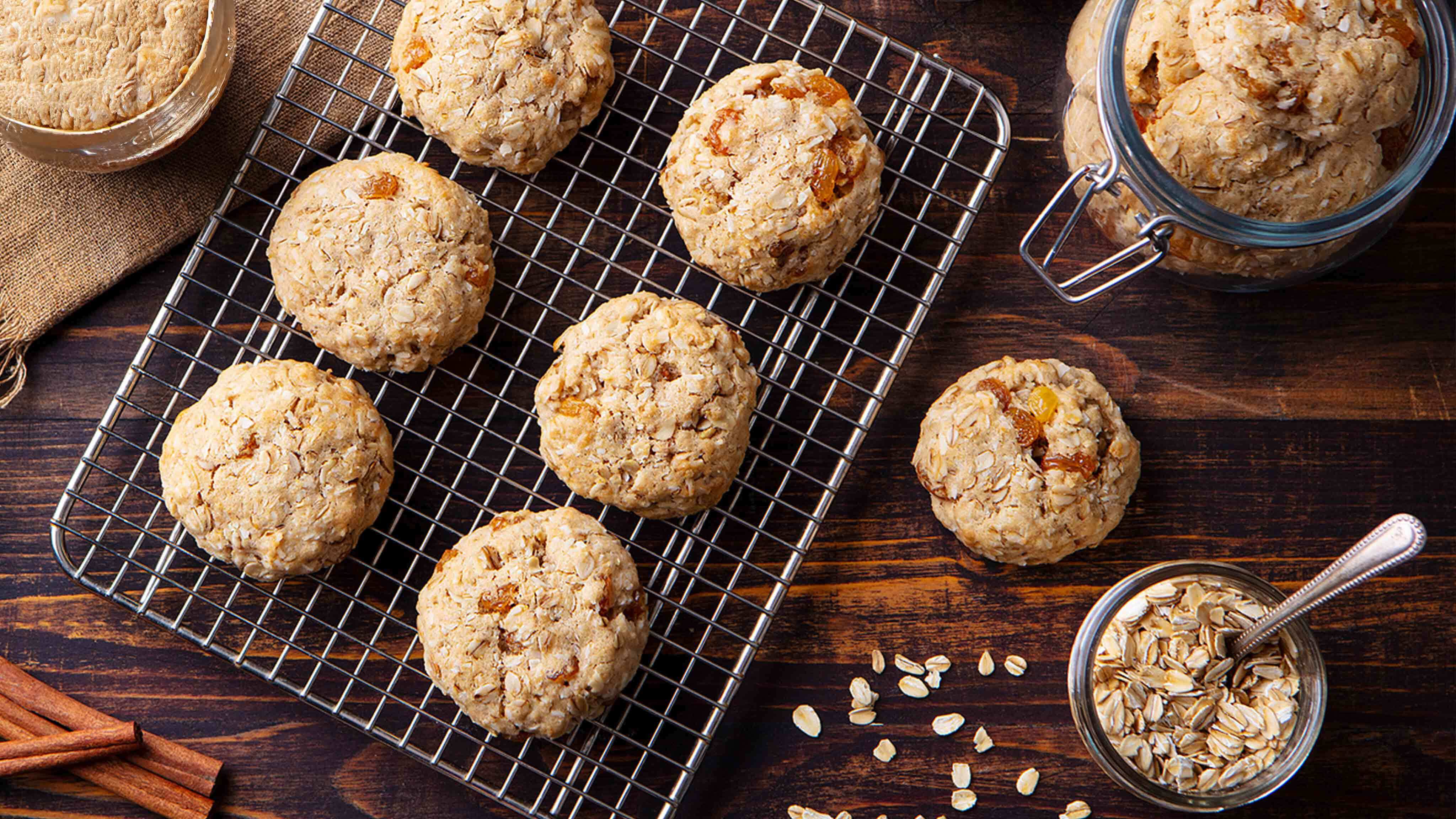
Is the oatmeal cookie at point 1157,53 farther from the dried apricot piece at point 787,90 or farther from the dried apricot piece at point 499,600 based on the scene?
the dried apricot piece at point 499,600

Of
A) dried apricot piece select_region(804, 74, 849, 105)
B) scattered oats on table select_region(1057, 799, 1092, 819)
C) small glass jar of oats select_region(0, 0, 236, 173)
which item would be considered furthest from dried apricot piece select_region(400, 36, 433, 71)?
scattered oats on table select_region(1057, 799, 1092, 819)

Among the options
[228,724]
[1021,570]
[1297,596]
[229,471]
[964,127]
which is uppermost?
[964,127]

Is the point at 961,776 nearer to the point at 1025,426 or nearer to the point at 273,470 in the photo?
the point at 1025,426

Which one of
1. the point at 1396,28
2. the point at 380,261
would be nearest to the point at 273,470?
the point at 380,261

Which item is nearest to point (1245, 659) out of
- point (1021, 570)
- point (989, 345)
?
point (1021, 570)

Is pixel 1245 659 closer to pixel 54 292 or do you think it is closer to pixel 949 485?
pixel 949 485

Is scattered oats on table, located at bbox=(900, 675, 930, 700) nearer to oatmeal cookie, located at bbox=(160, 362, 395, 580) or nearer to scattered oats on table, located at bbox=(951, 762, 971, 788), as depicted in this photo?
scattered oats on table, located at bbox=(951, 762, 971, 788)
